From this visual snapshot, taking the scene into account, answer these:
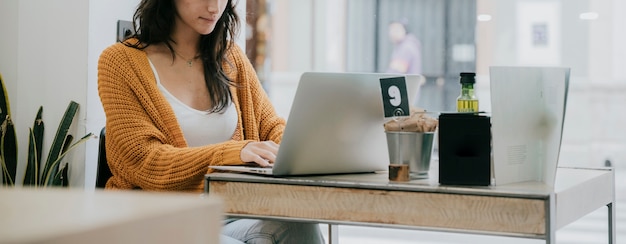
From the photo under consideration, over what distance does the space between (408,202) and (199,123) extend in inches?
33.0

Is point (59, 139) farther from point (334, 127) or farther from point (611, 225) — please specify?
point (611, 225)

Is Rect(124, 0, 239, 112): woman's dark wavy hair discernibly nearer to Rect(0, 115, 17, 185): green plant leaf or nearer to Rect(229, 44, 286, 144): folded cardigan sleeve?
Rect(229, 44, 286, 144): folded cardigan sleeve

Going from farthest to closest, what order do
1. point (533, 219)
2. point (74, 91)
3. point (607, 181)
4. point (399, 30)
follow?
point (399, 30) < point (74, 91) < point (607, 181) < point (533, 219)

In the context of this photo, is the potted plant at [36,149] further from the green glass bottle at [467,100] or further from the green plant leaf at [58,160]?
the green glass bottle at [467,100]

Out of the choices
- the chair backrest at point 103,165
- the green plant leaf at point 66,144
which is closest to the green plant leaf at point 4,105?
the green plant leaf at point 66,144

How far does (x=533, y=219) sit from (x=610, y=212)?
653 mm

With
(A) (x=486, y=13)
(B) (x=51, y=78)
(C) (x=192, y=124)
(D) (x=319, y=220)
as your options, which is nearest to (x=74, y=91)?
(B) (x=51, y=78)

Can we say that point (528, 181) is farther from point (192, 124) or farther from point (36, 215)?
point (36, 215)

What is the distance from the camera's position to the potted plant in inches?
120

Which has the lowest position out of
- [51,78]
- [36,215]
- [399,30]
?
[36,215]

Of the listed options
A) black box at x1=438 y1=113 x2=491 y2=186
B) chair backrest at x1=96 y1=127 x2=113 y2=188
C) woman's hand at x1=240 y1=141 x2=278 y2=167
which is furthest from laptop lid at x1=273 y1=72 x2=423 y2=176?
chair backrest at x1=96 y1=127 x2=113 y2=188

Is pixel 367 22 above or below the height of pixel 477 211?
above

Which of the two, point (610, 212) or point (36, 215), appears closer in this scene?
point (36, 215)

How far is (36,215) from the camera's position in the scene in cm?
48
